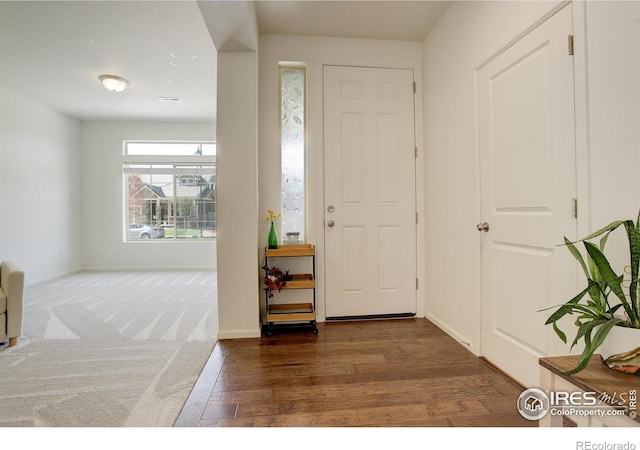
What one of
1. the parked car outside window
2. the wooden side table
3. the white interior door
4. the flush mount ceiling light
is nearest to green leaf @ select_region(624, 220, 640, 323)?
the wooden side table

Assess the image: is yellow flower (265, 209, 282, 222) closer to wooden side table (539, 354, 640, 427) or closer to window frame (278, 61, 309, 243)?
window frame (278, 61, 309, 243)

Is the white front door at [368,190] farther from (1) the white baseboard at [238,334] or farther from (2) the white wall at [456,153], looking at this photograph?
(1) the white baseboard at [238,334]

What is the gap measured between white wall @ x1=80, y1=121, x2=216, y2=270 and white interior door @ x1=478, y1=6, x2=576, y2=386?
5111mm

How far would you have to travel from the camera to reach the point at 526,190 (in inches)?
67.9

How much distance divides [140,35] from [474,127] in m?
3.27

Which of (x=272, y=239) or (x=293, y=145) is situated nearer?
(x=272, y=239)

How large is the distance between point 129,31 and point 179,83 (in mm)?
1180

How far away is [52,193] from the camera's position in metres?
4.98

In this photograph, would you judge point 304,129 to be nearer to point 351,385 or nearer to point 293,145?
point 293,145

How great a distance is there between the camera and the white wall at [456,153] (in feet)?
6.80

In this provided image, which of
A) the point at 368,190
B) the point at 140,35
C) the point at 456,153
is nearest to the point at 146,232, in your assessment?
the point at 140,35

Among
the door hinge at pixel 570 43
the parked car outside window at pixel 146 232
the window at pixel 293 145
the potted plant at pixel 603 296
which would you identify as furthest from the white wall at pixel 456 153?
the parked car outside window at pixel 146 232

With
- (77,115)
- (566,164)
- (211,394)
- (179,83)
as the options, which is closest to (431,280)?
(566,164)
